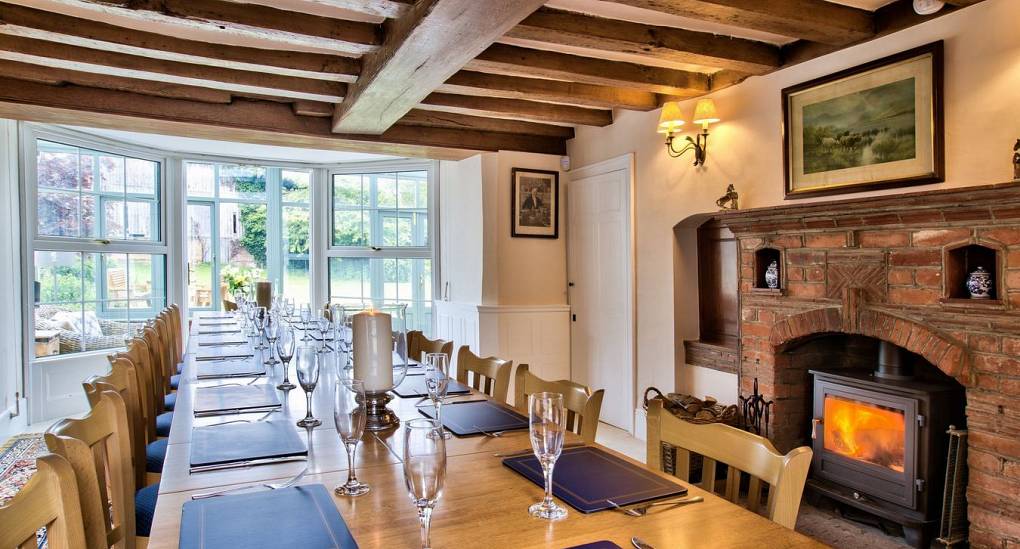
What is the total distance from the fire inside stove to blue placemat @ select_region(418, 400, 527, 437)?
1844 millimetres

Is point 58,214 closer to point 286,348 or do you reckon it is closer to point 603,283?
point 286,348

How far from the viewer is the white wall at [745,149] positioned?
2.56 m

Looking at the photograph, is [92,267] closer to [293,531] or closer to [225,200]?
[225,200]

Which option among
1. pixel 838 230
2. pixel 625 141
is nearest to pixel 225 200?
pixel 625 141

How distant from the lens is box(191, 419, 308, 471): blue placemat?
60.6 inches

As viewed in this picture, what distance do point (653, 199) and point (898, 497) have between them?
7.47ft

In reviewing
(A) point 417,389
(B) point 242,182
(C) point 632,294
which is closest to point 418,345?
(A) point 417,389

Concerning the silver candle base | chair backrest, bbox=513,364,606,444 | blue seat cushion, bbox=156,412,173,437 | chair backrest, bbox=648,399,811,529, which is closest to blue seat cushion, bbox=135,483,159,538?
the silver candle base

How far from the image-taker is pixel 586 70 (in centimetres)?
364

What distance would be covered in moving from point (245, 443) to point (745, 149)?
10.1 feet

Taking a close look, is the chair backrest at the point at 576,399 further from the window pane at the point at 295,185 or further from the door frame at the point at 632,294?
the window pane at the point at 295,185

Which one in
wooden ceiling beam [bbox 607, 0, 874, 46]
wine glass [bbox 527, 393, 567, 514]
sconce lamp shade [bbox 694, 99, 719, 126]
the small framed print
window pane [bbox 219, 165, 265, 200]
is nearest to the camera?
wine glass [bbox 527, 393, 567, 514]

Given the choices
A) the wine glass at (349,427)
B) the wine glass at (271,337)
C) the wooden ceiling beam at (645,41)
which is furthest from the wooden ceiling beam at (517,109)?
the wine glass at (349,427)

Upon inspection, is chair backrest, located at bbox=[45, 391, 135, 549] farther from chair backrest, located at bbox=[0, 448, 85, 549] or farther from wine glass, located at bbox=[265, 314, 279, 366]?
wine glass, located at bbox=[265, 314, 279, 366]
